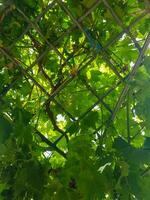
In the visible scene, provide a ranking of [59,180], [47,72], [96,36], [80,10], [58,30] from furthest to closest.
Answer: [47,72]
[58,30]
[96,36]
[80,10]
[59,180]

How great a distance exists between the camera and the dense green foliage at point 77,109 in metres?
1.18

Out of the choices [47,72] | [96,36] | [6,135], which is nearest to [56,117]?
[47,72]

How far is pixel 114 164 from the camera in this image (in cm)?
127

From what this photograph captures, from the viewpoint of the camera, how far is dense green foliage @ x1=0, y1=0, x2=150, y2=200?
118cm

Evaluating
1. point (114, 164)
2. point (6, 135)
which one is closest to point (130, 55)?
point (114, 164)

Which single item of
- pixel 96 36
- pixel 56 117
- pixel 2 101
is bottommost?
pixel 2 101

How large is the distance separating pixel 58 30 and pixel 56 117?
0.98 ft

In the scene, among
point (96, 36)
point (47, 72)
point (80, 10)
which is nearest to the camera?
point (80, 10)

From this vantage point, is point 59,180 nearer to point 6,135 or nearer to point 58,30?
point 6,135

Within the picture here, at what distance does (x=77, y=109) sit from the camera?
64.3 inches

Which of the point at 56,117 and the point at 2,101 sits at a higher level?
the point at 56,117

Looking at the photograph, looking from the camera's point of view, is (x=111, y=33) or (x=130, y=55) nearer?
(x=111, y=33)

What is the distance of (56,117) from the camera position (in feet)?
5.34

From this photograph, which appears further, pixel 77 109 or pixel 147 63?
pixel 77 109
